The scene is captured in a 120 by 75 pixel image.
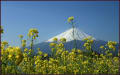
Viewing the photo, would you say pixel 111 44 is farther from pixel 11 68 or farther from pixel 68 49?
pixel 11 68

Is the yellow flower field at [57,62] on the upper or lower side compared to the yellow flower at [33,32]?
lower

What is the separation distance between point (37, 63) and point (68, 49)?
1.82 m

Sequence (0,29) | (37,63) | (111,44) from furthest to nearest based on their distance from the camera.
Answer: (111,44) < (37,63) < (0,29)

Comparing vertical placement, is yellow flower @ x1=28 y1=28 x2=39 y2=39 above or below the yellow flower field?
above

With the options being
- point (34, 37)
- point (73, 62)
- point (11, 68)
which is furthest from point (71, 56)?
point (11, 68)

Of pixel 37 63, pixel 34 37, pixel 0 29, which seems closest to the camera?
pixel 0 29

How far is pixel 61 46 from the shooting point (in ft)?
21.5

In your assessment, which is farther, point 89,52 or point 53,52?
point 89,52

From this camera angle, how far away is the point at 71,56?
5.91 metres

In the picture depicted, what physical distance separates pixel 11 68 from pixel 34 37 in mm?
1264

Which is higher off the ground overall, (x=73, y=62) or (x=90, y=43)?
(x=90, y=43)

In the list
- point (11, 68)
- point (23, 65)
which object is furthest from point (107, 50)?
point (11, 68)

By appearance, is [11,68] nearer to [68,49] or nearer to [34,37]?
[34,37]

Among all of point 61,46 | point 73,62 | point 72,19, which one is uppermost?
point 72,19
